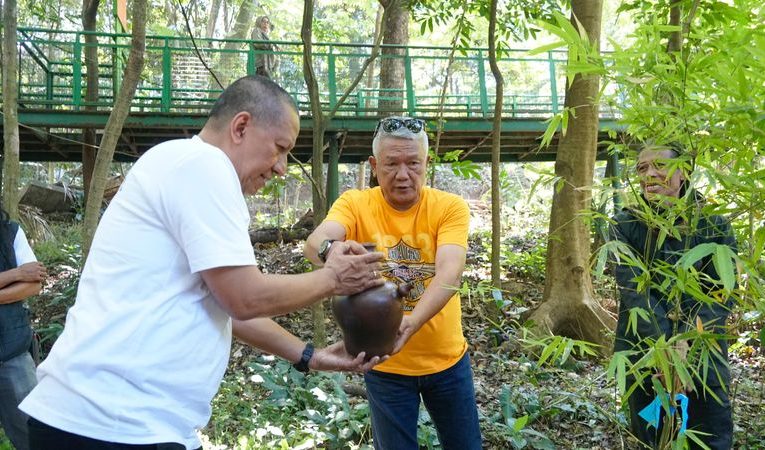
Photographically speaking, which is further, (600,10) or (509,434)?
(600,10)

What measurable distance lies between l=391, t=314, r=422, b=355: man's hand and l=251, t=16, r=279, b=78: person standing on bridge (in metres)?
7.14

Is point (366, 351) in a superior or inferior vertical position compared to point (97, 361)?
inferior

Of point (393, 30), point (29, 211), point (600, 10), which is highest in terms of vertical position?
point (393, 30)

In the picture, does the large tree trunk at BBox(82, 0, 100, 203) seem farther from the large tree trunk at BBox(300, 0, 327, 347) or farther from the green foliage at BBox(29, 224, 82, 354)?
the large tree trunk at BBox(300, 0, 327, 347)

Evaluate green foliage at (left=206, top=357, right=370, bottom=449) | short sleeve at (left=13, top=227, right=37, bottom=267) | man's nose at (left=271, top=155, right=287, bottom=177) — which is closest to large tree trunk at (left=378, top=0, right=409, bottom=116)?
green foliage at (left=206, top=357, right=370, bottom=449)

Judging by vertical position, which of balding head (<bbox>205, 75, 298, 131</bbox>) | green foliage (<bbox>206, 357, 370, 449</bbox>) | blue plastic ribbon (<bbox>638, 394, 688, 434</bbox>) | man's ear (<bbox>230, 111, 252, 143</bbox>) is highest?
balding head (<bbox>205, 75, 298, 131</bbox>)

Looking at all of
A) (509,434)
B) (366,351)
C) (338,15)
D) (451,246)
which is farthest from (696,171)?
(338,15)

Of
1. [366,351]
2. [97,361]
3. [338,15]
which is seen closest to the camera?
[97,361]

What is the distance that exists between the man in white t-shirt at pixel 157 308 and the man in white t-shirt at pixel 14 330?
199 cm

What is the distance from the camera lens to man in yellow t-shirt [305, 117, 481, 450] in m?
2.73

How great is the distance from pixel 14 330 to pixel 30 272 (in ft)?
1.03

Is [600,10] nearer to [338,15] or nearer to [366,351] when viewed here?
[366,351]

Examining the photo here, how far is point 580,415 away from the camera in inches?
175

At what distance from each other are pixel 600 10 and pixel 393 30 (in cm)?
559
